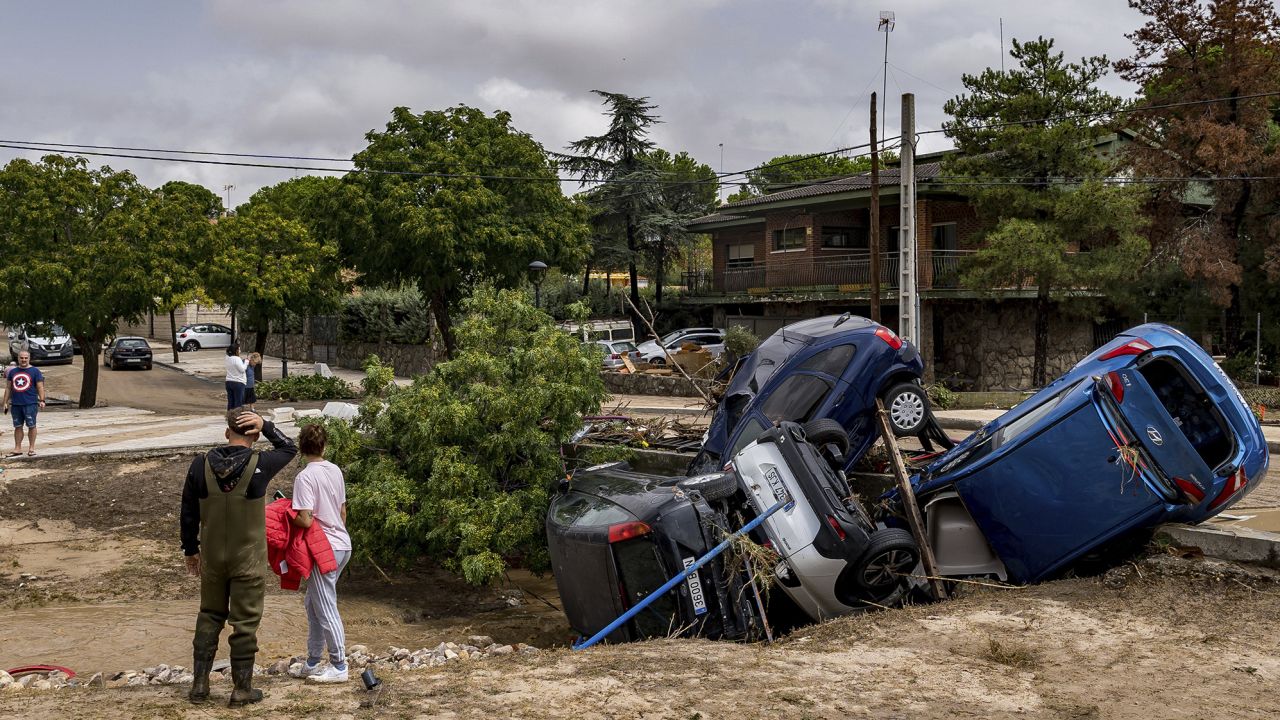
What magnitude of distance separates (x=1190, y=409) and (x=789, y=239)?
28.8 m

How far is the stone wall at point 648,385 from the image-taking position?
29.5m

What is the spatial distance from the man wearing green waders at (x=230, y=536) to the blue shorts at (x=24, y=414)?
12.1 metres

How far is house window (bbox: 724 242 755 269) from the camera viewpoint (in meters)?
40.0

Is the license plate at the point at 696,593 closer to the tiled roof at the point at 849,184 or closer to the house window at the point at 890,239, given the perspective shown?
the tiled roof at the point at 849,184

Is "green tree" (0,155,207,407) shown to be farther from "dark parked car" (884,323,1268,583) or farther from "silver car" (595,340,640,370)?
"dark parked car" (884,323,1268,583)

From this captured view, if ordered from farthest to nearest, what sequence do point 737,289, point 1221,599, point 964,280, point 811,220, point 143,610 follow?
point 737,289 → point 811,220 → point 964,280 → point 143,610 → point 1221,599

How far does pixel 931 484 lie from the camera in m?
8.28

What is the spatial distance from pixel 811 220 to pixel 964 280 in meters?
8.48

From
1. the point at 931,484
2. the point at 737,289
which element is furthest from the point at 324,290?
the point at 931,484

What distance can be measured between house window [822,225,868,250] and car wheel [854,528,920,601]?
1143 inches

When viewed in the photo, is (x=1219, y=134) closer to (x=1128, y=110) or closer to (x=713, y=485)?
(x=1128, y=110)

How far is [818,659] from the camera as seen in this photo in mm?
6035

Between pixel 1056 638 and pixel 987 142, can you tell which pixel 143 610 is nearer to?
pixel 1056 638

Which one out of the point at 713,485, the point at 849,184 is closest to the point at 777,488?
the point at 713,485
